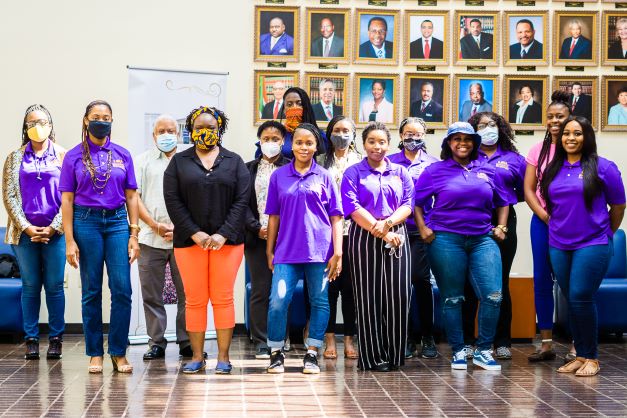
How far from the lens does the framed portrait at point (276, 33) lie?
8.64 m

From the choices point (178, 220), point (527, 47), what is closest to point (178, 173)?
point (178, 220)

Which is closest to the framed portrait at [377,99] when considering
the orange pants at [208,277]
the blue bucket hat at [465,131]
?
the blue bucket hat at [465,131]

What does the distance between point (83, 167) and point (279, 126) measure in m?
1.60

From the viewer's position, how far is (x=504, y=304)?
23.4 ft

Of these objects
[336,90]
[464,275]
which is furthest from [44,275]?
[336,90]

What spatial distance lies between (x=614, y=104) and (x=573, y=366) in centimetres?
332

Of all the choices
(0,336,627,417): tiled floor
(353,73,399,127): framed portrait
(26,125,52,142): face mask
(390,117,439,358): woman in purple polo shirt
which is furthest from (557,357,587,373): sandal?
(26,125,52,142): face mask

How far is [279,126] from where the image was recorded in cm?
712

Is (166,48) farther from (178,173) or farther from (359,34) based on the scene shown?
(178,173)

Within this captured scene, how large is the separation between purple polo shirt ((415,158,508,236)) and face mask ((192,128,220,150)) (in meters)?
1.49

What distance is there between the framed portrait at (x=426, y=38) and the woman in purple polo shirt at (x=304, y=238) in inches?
105

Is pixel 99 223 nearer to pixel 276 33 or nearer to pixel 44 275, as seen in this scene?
pixel 44 275

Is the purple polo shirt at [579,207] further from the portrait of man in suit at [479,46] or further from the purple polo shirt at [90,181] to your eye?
the purple polo shirt at [90,181]

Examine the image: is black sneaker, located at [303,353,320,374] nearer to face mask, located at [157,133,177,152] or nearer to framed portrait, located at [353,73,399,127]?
face mask, located at [157,133,177,152]
